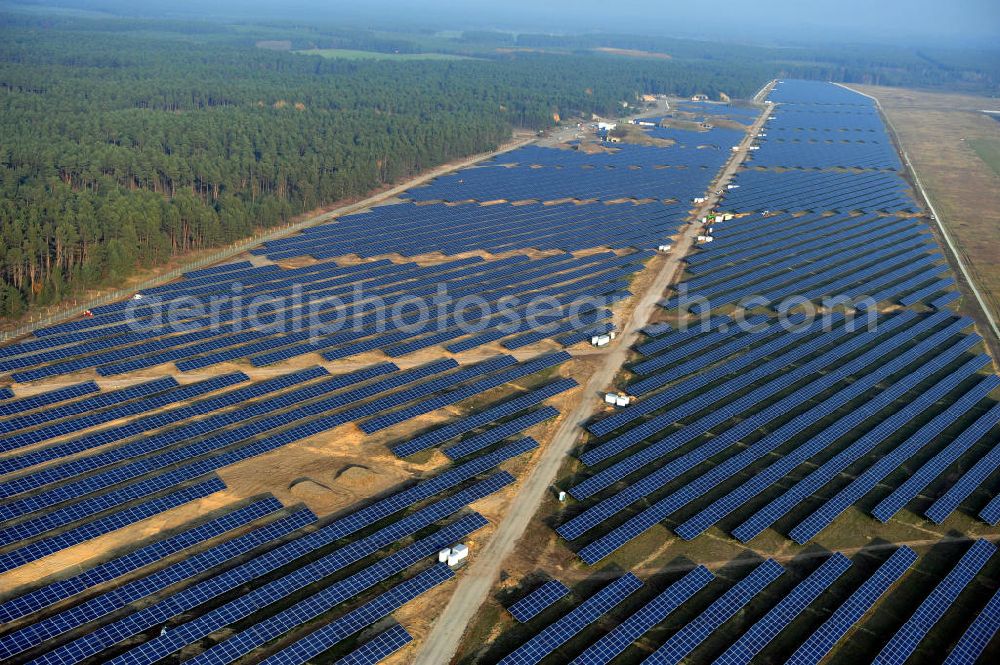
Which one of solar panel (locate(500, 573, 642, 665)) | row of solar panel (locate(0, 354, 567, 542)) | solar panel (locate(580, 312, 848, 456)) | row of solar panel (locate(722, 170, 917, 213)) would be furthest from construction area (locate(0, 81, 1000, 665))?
row of solar panel (locate(722, 170, 917, 213))

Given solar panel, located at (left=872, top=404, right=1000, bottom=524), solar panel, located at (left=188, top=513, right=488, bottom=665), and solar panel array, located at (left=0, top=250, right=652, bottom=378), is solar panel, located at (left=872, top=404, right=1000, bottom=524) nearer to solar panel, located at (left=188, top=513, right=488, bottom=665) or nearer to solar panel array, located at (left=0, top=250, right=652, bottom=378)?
solar panel, located at (left=188, top=513, right=488, bottom=665)

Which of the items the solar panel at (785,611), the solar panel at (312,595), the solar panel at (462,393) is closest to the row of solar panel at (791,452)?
the solar panel at (785,611)

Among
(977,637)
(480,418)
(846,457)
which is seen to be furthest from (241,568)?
(846,457)

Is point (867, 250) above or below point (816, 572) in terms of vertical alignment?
above

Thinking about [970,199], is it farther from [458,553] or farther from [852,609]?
[458,553]

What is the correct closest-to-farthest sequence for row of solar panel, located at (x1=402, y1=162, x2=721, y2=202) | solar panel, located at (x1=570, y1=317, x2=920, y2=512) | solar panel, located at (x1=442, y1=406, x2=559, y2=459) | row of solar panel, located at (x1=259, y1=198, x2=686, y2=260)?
solar panel, located at (x1=570, y1=317, x2=920, y2=512) → solar panel, located at (x1=442, y1=406, x2=559, y2=459) → row of solar panel, located at (x1=259, y1=198, x2=686, y2=260) → row of solar panel, located at (x1=402, y1=162, x2=721, y2=202)

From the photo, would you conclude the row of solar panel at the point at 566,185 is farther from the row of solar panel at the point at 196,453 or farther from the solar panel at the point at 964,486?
the solar panel at the point at 964,486

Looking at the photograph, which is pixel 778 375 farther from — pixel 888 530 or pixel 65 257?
pixel 65 257

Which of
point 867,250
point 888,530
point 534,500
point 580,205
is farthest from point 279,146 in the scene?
point 888,530
